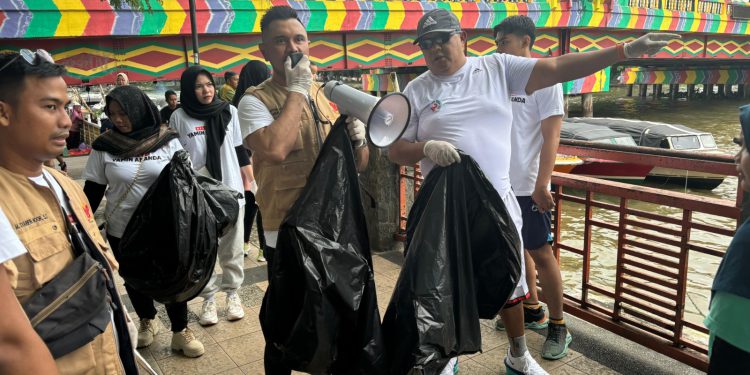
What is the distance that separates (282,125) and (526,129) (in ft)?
5.13

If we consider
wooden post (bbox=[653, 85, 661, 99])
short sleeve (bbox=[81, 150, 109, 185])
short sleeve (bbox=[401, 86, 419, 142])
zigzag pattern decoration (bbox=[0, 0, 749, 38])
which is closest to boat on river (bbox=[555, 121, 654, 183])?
zigzag pattern decoration (bbox=[0, 0, 749, 38])

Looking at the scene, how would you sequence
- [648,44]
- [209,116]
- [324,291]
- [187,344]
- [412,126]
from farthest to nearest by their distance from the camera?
[209,116] → [187,344] → [412,126] → [648,44] → [324,291]

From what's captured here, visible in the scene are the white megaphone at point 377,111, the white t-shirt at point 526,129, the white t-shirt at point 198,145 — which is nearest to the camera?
the white megaphone at point 377,111

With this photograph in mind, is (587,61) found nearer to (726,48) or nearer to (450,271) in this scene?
(450,271)

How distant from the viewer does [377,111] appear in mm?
2070

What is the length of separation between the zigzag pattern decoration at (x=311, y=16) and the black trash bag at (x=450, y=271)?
10211 mm

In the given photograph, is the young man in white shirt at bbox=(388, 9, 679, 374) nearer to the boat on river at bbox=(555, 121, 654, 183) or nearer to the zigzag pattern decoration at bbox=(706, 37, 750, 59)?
the boat on river at bbox=(555, 121, 654, 183)

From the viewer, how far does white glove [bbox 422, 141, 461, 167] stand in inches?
86.4

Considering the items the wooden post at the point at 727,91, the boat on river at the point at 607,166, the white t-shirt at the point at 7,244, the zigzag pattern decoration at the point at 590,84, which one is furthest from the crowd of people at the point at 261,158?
the wooden post at the point at 727,91

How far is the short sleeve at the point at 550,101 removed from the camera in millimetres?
3039

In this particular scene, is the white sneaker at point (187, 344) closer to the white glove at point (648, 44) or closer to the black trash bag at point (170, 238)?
the black trash bag at point (170, 238)

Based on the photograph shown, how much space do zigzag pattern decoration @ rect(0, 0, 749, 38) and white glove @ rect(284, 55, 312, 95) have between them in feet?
31.6

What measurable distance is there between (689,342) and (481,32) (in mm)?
14324

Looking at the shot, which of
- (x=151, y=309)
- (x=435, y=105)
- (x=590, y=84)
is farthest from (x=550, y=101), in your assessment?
(x=590, y=84)
